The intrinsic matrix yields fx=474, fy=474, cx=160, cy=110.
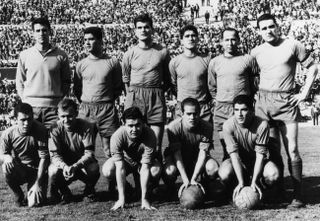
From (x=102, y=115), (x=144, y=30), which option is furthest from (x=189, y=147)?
(x=144, y=30)

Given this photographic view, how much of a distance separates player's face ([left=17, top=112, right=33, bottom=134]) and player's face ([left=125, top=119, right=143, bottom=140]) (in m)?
1.24

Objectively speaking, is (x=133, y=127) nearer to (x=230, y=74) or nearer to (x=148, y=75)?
(x=148, y=75)

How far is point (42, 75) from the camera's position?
6453mm

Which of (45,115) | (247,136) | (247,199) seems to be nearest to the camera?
(247,199)

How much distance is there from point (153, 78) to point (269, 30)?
1.72 m

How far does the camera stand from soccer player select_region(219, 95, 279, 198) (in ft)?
18.8

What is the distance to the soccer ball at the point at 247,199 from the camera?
220 inches

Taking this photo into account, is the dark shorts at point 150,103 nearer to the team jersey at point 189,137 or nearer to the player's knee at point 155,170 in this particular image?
the team jersey at point 189,137

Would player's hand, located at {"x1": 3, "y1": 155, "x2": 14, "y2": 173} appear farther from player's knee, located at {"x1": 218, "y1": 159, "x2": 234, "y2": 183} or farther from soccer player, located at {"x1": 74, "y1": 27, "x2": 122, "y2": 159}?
Answer: player's knee, located at {"x1": 218, "y1": 159, "x2": 234, "y2": 183}

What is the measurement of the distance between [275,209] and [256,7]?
3595 cm

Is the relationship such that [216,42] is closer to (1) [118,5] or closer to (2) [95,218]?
(1) [118,5]

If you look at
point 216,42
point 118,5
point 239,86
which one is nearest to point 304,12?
point 216,42

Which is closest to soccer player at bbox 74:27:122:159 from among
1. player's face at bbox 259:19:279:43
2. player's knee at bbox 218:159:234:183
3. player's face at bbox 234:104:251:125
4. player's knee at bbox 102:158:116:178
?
player's knee at bbox 102:158:116:178

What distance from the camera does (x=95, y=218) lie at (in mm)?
5402
